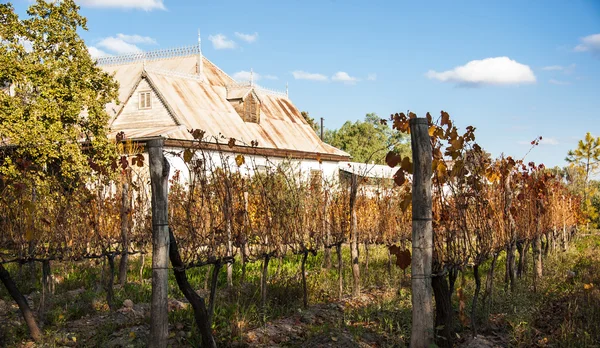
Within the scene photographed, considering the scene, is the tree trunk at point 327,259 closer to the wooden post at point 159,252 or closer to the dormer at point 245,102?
the wooden post at point 159,252

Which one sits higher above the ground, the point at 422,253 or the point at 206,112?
the point at 206,112

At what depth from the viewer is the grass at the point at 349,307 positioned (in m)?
6.45

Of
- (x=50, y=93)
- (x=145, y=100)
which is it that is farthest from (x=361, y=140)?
(x=50, y=93)

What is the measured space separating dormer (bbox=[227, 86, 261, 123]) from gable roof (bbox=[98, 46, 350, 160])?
46mm

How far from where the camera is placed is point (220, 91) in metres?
24.8

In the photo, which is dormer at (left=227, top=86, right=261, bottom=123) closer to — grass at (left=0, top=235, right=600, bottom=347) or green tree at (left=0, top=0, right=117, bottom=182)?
green tree at (left=0, top=0, right=117, bottom=182)

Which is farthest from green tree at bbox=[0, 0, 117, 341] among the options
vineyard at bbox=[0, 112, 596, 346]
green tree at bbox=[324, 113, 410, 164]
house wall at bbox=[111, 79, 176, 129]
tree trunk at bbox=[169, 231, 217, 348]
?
green tree at bbox=[324, 113, 410, 164]

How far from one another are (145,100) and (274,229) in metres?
14.5

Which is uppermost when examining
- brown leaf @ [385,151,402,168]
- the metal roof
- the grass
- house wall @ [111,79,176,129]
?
house wall @ [111,79,176,129]

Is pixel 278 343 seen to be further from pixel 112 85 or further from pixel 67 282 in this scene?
pixel 112 85

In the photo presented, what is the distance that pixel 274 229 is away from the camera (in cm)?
815

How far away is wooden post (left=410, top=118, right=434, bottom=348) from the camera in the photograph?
5.11 m

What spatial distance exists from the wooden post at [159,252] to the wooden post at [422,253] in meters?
2.24

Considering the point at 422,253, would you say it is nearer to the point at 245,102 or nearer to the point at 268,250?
the point at 268,250
